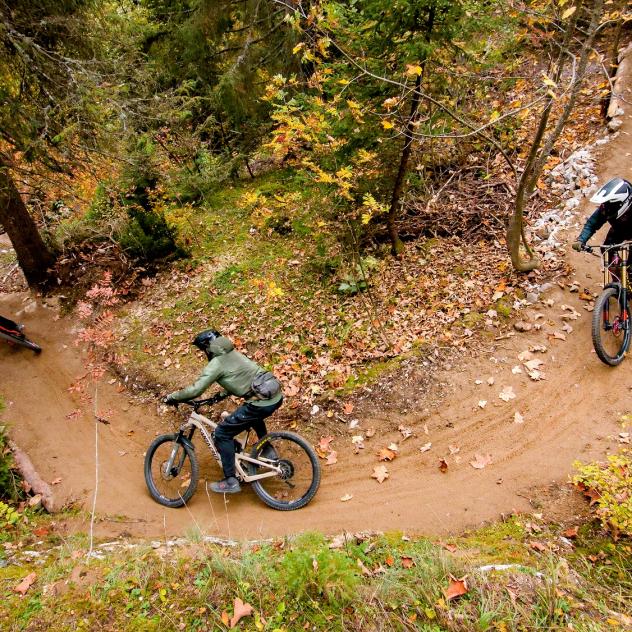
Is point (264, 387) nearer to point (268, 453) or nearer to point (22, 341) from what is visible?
point (268, 453)

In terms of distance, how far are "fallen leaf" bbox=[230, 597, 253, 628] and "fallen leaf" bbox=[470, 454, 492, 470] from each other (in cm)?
375

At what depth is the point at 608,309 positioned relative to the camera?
22.2 feet

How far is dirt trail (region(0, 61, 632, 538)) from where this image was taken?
568 centimetres

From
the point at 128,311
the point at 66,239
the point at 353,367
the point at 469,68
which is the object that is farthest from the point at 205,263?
the point at 469,68

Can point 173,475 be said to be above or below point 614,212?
below

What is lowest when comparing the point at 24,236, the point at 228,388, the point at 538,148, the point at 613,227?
the point at 228,388

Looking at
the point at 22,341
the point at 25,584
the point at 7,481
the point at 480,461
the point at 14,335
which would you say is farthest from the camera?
the point at 22,341

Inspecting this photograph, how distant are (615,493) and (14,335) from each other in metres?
11.7

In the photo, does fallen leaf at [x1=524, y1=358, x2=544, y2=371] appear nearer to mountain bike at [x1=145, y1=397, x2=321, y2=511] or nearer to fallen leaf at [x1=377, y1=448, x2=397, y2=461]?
fallen leaf at [x1=377, y1=448, x2=397, y2=461]

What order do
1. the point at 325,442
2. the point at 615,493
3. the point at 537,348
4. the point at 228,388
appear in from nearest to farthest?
the point at 615,493 < the point at 228,388 < the point at 325,442 < the point at 537,348

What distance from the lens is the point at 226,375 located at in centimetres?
558

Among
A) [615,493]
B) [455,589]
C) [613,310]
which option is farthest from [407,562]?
[613,310]

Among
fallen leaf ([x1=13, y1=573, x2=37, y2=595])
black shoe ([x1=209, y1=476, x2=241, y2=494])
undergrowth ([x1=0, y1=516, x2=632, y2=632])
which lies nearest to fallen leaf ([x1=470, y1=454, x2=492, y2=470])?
undergrowth ([x1=0, y1=516, x2=632, y2=632])

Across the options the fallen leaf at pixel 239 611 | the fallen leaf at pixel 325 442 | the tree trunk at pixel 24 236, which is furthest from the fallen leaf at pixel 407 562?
the tree trunk at pixel 24 236
